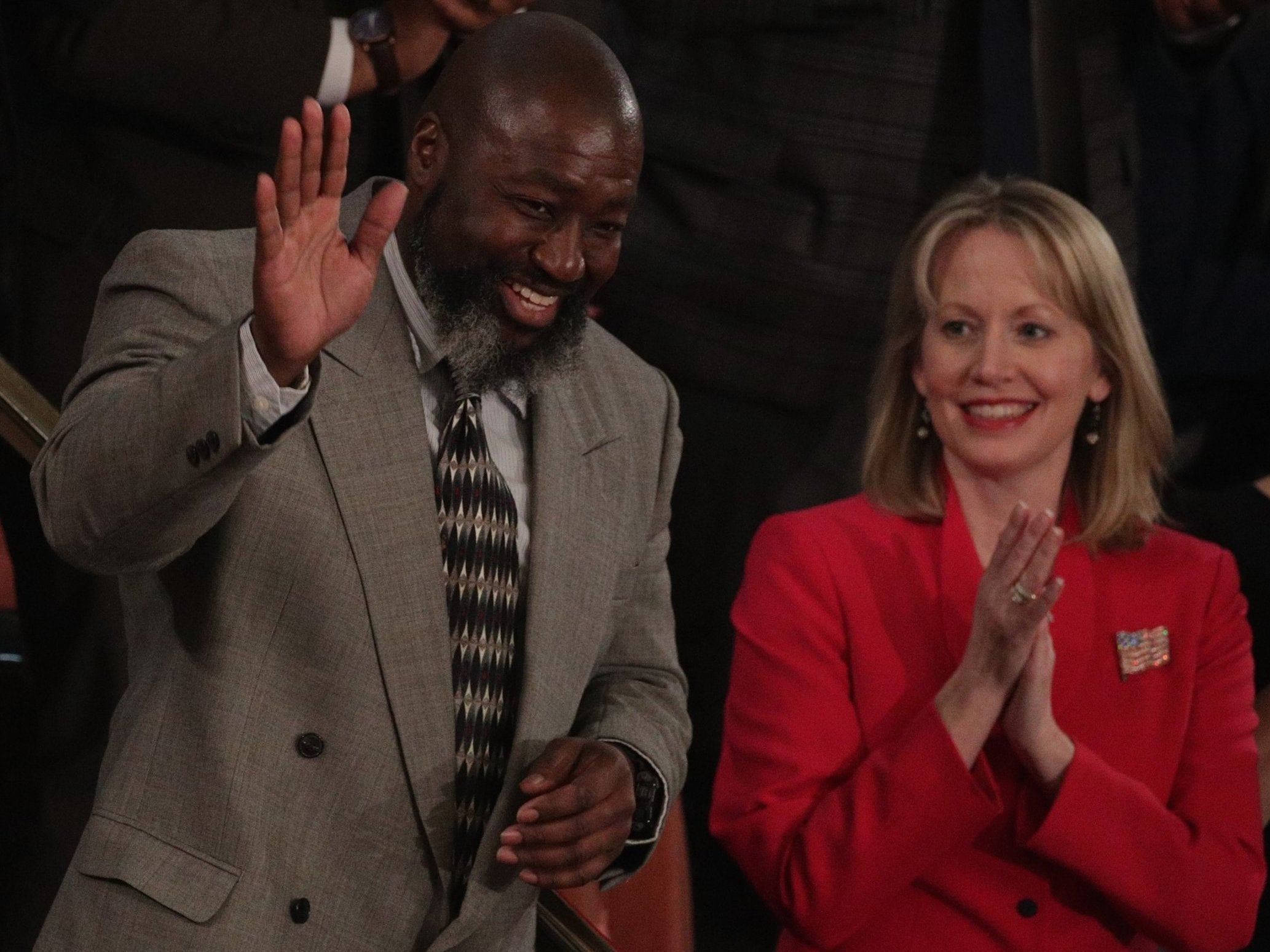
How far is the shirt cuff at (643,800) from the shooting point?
5.93 feet

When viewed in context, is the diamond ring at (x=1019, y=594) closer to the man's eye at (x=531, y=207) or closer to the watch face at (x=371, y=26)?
the man's eye at (x=531, y=207)

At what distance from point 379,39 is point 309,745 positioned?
3.64 ft

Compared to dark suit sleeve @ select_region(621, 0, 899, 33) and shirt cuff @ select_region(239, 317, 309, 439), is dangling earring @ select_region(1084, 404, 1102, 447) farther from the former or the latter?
shirt cuff @ select_region(239, 317, 309, 439)

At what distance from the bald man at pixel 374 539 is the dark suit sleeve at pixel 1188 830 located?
604 mm

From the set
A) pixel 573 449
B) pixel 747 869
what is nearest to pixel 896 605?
pixel 747 869

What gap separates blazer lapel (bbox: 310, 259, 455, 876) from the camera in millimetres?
1650

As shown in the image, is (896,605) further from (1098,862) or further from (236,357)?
(236,357)

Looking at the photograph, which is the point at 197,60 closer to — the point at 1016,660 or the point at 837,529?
the point at 837,529

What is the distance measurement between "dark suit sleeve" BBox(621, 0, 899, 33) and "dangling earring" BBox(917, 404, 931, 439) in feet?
2.32

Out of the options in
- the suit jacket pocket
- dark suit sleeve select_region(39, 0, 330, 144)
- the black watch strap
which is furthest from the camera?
dark suit sleeve select_region(39, 0, 330, 144)

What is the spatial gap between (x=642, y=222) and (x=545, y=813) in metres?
1.51

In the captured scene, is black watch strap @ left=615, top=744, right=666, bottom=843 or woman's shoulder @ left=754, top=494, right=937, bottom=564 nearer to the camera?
black watch strap @ left=615, top=744, right=666, bottom=843

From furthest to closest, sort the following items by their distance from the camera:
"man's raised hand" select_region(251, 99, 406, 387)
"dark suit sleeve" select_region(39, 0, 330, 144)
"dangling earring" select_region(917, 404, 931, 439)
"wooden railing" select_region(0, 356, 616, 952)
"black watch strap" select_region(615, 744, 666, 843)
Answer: "dangling earring" select_region(917, 404, 931, 439), "dark suit sleeve" select_region(39, 0, 330, 144), "wooden railing" select_region(0, 356, 616, 952), "black watch strap" select_region(615, 744, 666, 843), "man's raised hand" select_region(251, 99, 406, 387)

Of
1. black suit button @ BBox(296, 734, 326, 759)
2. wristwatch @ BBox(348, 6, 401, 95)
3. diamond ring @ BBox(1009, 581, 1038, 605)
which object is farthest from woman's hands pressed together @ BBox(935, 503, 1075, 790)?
wristwatch @ BBox(348, 6, 401, 95)
